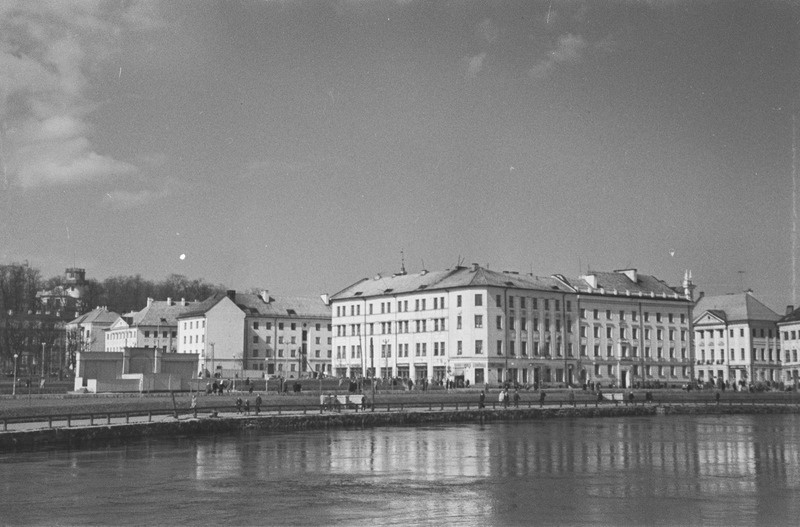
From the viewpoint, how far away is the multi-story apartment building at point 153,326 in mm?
163000

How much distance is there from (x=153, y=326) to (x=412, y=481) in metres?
136

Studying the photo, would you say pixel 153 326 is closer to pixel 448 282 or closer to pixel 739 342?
pixel 448 282

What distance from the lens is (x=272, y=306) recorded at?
15000cm

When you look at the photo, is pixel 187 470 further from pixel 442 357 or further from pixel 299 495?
pixel 442 357

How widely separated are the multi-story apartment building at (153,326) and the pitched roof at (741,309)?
87.0 metres

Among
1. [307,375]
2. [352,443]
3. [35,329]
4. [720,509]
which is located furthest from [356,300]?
[720,509]

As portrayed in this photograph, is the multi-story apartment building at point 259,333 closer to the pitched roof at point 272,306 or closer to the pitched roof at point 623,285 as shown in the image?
the pitched roof at point 272,306

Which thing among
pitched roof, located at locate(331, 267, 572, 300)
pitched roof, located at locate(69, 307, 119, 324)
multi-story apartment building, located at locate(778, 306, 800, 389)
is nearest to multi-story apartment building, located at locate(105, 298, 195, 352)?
pitched roof, located at locate(69, 307, 119, 324)

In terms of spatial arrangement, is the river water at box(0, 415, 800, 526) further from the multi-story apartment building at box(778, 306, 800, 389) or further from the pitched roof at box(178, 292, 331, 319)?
the multi-story apartment building at box(778, 306, 800, 389)

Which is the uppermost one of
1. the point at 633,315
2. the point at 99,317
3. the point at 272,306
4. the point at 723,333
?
the point at 99,317

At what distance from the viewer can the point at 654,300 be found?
131000 millimetres

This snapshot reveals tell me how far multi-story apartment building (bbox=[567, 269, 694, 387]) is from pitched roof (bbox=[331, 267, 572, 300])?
5738 mm

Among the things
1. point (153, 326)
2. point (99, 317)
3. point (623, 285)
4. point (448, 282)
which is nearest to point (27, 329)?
point (153, 326)

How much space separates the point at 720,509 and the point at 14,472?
85.1 ft
